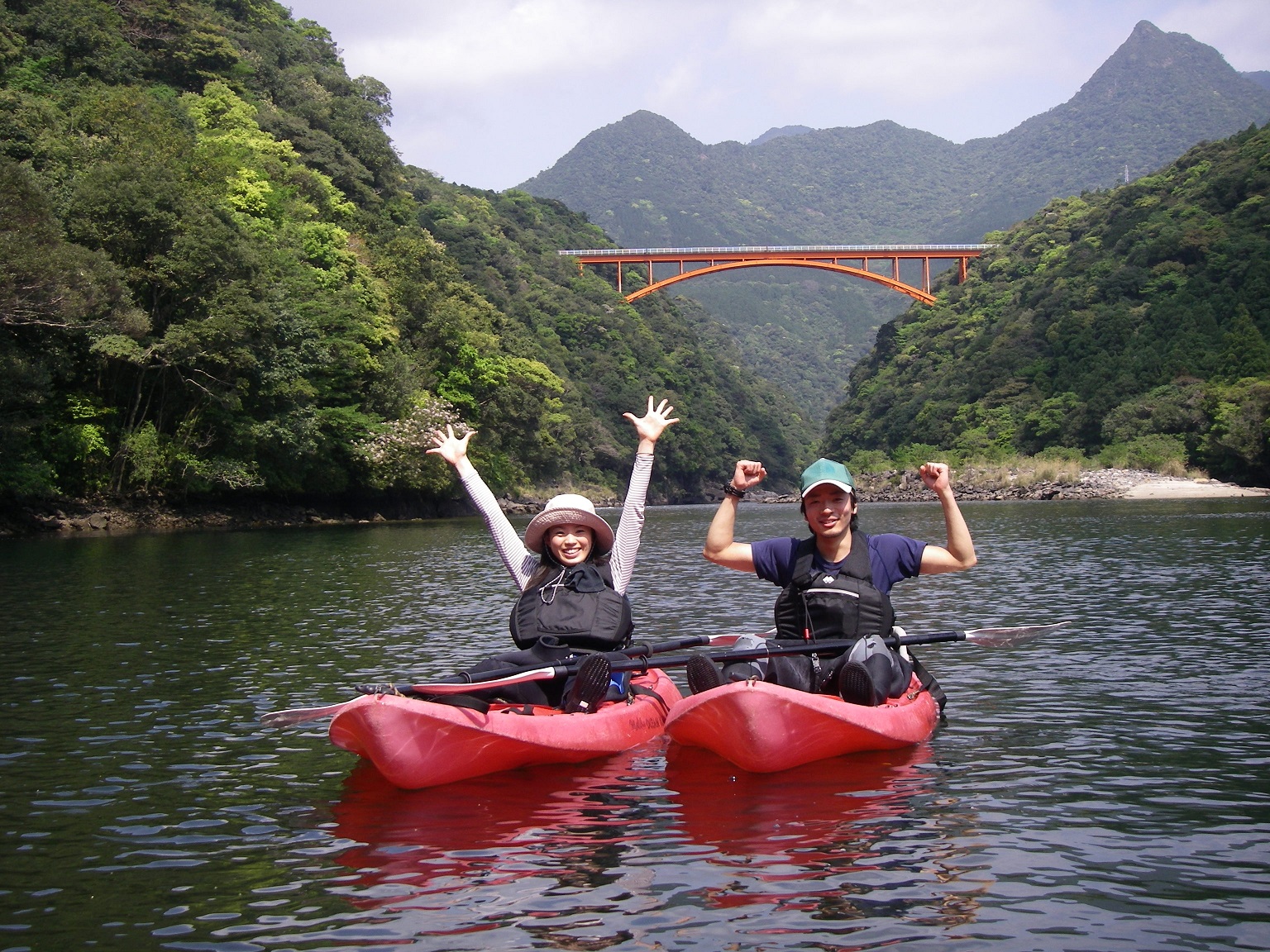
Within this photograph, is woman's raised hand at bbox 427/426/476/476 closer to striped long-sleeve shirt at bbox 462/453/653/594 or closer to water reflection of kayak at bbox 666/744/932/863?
striped long-sleeve shirt at bbox 462/453/653/594

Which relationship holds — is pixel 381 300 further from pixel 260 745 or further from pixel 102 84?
pixel 260 745

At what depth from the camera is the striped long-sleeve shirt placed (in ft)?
24.6

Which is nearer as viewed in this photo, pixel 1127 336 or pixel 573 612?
pixel 573 612

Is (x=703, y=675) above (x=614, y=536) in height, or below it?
below

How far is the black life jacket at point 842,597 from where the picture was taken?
6.89 m

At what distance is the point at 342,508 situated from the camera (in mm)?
44125

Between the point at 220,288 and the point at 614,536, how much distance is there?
27918 millimetres

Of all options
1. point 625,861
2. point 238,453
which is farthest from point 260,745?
point 238,453

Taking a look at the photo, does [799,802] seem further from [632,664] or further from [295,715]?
[295,715]

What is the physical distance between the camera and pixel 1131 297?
6750 centimetres

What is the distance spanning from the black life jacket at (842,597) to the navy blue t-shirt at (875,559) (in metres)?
0.04

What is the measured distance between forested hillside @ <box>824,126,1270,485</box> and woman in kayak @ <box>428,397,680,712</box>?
4698 centimetres

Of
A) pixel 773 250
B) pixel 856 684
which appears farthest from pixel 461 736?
pixel 773 250

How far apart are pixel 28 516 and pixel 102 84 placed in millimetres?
18924
